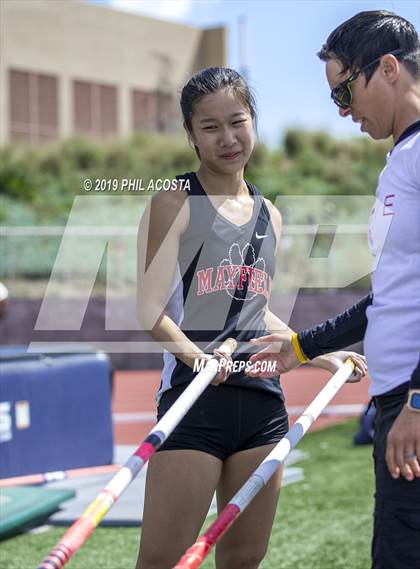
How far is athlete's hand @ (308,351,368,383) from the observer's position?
299cm

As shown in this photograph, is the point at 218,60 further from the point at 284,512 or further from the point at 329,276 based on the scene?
the point at 284,512

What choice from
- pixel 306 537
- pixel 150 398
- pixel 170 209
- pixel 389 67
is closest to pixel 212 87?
pixel 170 209

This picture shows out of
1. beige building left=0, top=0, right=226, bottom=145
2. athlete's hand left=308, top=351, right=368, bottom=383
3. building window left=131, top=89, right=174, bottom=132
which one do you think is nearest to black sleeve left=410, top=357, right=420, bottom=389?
athlete's hand left=308, top=351, right=368, bottom=383

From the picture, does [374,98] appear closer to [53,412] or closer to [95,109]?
[53,412]

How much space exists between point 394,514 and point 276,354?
0.79 meters

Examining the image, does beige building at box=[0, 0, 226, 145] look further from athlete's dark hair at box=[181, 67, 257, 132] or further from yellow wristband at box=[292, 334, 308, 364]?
yellow wristband at box=[292, 334, 308, 364]

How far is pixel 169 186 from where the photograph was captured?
2961 mm

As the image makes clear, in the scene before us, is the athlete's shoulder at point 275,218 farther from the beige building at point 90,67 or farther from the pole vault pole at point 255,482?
the beige building at point 90,67

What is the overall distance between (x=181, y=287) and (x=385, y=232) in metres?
0.87

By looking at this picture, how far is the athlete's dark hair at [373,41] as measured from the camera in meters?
2.30

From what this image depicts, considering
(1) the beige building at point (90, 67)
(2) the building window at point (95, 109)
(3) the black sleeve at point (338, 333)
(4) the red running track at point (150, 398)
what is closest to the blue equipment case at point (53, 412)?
(4) the red running track at point (150, 398)

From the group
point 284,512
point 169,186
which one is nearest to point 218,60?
point 284,512

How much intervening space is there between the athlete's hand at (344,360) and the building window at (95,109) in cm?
3052

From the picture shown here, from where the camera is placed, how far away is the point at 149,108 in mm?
35125
